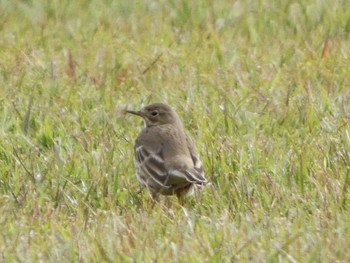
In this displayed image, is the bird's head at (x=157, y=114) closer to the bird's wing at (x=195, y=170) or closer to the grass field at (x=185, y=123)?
the grass field at (x=185, y=123)

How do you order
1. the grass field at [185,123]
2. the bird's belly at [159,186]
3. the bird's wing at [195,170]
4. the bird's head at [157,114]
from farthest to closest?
the bird's head at [157,114] < the bird's belly at [159,186] < the bird's wing at [195,170] < the grass field at [185,123]

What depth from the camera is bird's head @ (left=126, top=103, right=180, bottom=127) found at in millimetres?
8227

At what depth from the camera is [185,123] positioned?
8.89 meters

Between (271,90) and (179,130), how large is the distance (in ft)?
5.51

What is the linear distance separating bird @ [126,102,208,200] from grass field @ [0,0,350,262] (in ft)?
0.32

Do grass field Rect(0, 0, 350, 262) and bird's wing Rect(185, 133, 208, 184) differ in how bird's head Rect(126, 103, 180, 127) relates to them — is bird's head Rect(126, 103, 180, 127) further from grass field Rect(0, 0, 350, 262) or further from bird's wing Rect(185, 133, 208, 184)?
bird's wing Rect(185, 133, 208, 184)

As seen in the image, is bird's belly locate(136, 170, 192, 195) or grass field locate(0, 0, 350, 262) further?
bird's belly locate(136, 170, 192, 195)

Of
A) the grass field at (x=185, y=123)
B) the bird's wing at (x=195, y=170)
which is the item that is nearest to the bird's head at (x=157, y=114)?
the grass field at (x=185, y=123)

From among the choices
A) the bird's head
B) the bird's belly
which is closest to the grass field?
the bird's belly

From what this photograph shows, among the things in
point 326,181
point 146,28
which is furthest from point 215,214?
point 146,28

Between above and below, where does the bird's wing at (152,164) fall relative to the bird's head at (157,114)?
above

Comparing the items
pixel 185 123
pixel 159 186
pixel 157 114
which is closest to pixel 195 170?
pixel 159 186

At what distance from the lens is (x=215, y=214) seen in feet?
22.6

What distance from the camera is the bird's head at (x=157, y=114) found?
823 cm
